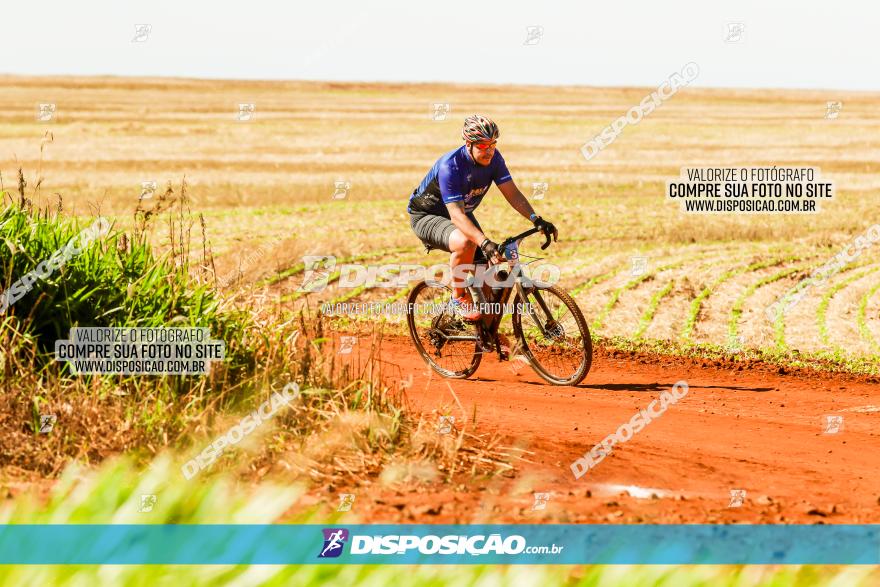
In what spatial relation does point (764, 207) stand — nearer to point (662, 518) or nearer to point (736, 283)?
point (736, 283)

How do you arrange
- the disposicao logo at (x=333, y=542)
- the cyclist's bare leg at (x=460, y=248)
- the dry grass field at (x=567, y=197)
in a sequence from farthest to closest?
the dry grass field at (x=567, y=197), the cyclist's bare leg at (x=460, y=248), the disposicao logo at (x=333, y=542)

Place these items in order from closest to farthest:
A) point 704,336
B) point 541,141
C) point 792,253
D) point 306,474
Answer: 1. point 306,474
2. point 704,336
3. point 792,253
4. point 541,141

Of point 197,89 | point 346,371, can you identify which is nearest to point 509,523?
point 346,371

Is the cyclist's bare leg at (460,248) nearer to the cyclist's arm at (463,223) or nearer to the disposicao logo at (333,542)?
the cyclist's arm at (463,223)

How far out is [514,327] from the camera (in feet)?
33.3

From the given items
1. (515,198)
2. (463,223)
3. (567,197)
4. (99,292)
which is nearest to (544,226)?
(515,198)

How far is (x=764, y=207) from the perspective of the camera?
24.7 metres

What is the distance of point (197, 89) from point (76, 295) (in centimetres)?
11776

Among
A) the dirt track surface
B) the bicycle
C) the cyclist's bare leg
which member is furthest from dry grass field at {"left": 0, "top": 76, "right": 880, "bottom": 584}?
the cyclist's bare leg

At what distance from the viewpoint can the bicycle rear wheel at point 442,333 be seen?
1066 cm

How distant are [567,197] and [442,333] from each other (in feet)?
58.0

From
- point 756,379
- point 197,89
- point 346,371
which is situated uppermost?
point 197,89

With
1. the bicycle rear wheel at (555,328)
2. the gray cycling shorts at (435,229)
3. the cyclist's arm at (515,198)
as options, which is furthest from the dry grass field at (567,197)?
the bicycle rear wheel at (555,328)

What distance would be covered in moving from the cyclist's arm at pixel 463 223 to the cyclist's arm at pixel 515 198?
472 millimetres
